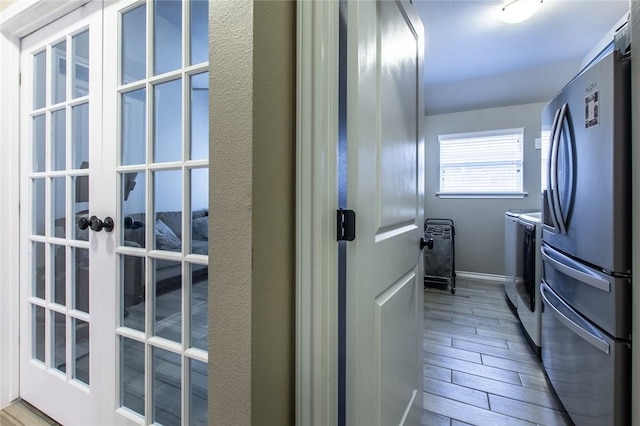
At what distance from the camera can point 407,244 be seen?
1243 millimetres

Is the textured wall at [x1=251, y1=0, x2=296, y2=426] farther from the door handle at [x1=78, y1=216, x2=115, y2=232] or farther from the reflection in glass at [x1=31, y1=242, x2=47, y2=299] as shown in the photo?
the reflection in glass at [x1=31, y1=242, x2=47, y2=299]

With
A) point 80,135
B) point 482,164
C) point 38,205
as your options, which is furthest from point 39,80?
point 482,164

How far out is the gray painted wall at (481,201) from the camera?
377 centimetres

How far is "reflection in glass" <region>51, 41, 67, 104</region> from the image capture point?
145cm

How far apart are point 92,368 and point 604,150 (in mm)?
2260

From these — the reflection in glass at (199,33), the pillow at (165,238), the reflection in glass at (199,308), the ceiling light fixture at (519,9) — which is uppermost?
the ceiling light fixture at (519,9)

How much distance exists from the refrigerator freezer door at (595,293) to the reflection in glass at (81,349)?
2168 millimetres

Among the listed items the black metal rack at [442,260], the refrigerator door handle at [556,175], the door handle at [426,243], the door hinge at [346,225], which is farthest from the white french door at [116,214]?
the black metal rack at [442,260]

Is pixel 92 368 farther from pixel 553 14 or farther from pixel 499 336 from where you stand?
pixel 553 14

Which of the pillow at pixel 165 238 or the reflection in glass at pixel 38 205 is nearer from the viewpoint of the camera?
the pillow at pixel 165 238

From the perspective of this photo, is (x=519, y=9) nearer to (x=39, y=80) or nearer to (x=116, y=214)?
(x=116, y=214)

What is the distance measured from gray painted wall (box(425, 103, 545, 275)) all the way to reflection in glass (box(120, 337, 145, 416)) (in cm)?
403

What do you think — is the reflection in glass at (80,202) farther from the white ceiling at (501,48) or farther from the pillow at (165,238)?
the white ceiling at (501,48)

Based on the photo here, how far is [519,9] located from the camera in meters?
2.31
